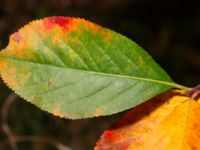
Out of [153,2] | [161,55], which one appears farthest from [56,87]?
[153,2]

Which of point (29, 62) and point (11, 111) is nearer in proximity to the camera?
point (29, 62)

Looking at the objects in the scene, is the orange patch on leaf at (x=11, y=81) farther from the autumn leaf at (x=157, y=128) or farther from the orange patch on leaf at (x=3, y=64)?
the autumn leaf at (x=157, y=128)

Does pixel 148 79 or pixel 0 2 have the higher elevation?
pixel 0 2

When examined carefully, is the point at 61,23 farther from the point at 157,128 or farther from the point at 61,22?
the point at 157,128

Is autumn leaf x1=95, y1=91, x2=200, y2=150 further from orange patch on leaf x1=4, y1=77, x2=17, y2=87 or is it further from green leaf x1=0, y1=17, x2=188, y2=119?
orange patch on leaf x1=4, y1=77, x2=17, y2=87

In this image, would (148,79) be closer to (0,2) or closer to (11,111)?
(11,111)

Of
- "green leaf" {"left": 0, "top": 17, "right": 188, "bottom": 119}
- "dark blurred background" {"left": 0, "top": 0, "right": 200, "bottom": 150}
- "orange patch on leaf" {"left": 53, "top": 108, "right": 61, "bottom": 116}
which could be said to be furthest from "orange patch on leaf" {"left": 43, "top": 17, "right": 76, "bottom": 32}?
"dark blurred background" {"left": 0, "top": 0, "right": 200, "bottom": 150}

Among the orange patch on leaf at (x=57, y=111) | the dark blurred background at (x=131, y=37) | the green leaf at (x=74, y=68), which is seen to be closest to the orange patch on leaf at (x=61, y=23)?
the green leaf at (x=74, y=68)
